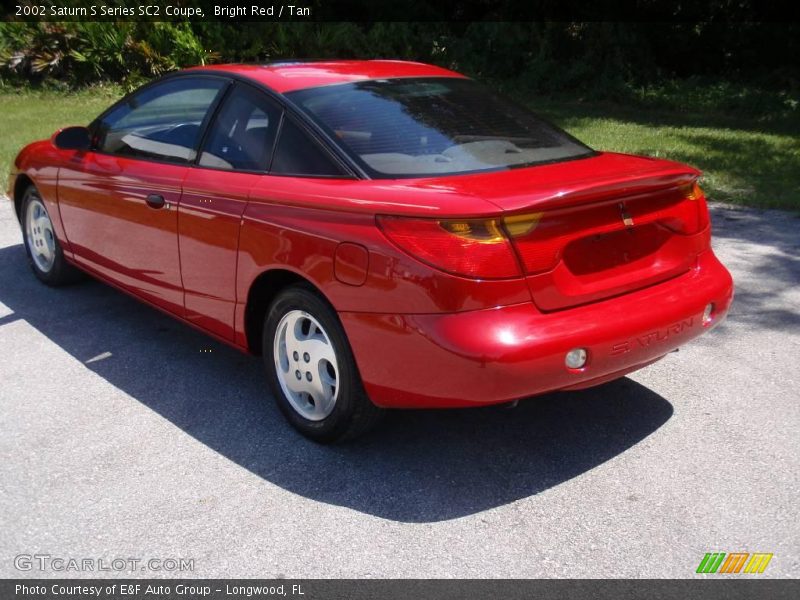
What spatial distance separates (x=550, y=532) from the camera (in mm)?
3123

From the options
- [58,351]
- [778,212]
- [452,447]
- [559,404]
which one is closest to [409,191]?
[452,447]

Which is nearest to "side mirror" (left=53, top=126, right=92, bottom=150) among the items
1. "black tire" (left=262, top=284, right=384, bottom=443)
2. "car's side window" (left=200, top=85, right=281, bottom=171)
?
"car's side window" (left=200, top=85, right=281, bottom=171)

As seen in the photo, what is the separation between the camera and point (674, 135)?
12.8 metres

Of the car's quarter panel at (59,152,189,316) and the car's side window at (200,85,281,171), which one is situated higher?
the car's side window at (200,85,281,171)

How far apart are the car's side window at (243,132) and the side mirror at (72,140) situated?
49.6 inches

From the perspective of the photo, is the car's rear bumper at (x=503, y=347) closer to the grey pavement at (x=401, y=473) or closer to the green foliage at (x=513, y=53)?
the grey pavement at (x=401, y=473)

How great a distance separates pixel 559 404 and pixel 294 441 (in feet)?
4.18

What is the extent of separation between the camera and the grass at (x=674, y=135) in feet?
30.5

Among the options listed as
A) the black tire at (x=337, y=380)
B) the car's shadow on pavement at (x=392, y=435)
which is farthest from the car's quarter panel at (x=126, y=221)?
the black tire at (x=337, y=380)

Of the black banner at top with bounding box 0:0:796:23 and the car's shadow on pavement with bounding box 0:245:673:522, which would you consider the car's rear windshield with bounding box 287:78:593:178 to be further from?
the black banner at top with bounding box 0:0:796:23

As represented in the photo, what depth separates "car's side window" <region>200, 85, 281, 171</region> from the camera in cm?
392

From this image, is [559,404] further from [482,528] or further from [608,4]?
[608,4]

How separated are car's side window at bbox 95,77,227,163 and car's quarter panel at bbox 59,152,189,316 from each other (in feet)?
0.27

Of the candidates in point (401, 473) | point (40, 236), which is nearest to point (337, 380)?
point (401, 473)
